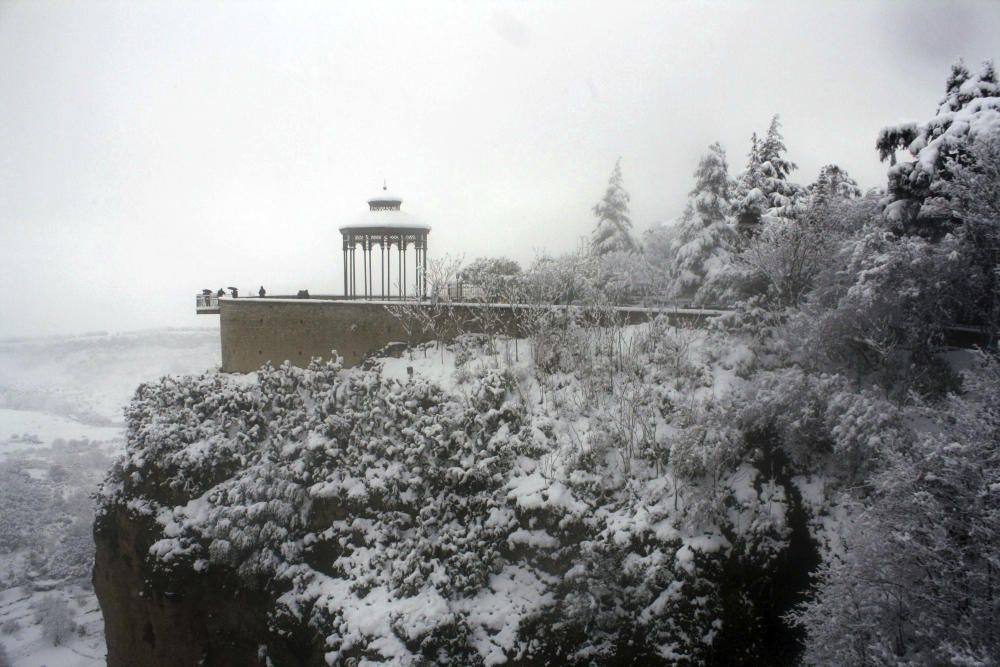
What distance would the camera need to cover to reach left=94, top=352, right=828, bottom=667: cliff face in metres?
11.5

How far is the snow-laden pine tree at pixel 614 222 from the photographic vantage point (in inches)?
1027

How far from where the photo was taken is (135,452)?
1664cm

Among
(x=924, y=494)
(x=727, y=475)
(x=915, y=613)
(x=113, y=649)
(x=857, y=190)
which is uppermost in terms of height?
(x=857, y=190)

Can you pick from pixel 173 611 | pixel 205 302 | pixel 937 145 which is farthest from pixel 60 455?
pixel 937 145

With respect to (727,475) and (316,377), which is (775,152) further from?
(316,377)

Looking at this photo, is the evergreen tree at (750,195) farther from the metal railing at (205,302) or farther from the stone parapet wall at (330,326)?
the metal railing at (205,302)

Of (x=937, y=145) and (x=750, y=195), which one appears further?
(x=750, y=195)

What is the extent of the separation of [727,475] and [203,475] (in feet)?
45.4

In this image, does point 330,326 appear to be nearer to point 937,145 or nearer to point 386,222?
point 386,222

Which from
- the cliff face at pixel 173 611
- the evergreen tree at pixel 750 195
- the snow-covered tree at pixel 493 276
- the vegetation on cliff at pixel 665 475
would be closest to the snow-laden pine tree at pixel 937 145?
the vegetation on cliff at pixel 665 475

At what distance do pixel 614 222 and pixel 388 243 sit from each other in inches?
447

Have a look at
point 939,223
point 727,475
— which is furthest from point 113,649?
point 939,223

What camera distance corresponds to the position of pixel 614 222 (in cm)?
2688

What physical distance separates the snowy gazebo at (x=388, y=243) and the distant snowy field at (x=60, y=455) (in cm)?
660
